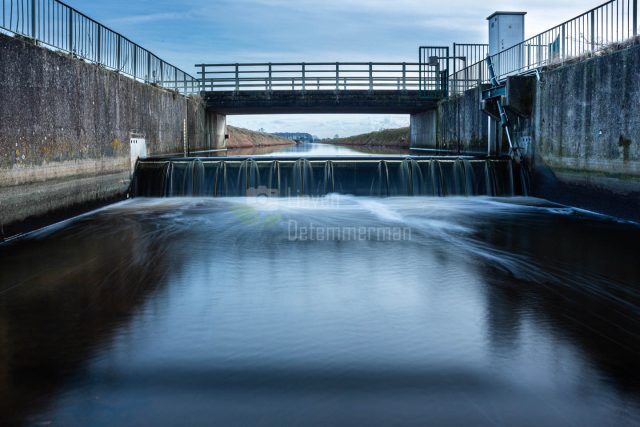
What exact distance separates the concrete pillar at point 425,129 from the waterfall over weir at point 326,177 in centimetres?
1401

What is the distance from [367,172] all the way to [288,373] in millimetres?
13448

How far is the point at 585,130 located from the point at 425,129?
21.2 meters

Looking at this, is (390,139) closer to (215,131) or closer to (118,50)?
(215,131)

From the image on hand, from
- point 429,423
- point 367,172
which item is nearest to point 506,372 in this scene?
point 429,423

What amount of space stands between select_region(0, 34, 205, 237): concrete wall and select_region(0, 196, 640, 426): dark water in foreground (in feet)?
2.77

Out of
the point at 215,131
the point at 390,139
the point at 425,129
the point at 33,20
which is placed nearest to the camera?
the point at 33,20

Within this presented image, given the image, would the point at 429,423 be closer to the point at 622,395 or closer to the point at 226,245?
the point at 622,395

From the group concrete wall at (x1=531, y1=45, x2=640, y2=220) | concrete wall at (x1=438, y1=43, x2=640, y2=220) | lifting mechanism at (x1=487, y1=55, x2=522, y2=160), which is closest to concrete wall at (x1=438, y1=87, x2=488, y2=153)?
lifting mechanism at (x1=487, y1=55, x2=522, y2=160)

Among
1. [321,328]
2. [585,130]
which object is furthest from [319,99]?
[321,328]

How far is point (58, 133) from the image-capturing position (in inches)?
489

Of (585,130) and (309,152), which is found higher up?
(309,152)

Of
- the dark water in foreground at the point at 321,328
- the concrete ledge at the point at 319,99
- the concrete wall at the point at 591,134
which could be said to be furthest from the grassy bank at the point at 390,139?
the dark water in foreground at the point at 321,328

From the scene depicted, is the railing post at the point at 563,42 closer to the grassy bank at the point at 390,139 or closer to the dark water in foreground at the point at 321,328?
the dark water in foreground at the point at 321,328

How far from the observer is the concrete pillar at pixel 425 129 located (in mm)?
32125
